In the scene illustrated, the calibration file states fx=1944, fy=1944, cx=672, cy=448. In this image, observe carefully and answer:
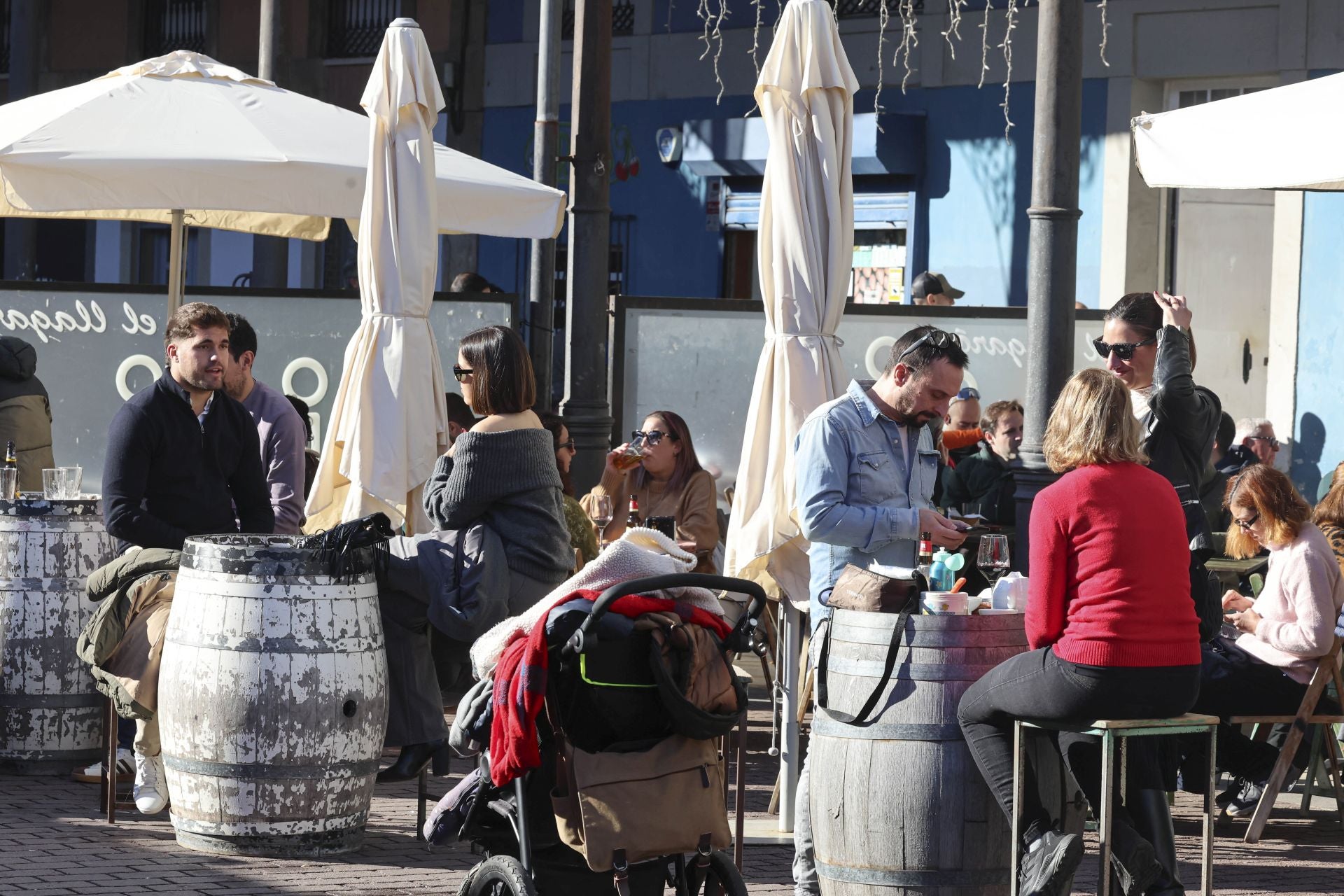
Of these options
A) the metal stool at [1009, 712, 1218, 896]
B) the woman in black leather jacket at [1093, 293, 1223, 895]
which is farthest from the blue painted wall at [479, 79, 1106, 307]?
the metal stool at [1009, 712, 1218, 896]

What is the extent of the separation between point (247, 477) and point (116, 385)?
490 centimetres

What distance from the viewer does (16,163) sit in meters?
8.62

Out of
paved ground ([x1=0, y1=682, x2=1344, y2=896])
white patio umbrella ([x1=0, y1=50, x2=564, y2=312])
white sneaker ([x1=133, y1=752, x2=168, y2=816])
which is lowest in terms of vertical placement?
paved ground ([x1=0, y1=682, x2=1344, y2=896])

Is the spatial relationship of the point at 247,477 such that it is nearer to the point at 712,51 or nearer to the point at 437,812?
the point at 437,812

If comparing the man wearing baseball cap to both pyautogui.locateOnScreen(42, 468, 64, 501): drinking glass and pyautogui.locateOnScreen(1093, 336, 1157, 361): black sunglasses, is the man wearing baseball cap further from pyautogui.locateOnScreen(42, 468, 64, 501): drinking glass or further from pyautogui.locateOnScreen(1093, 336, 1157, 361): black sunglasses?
pyautogui.locateOnScreen(42, 468, 64, 501): drinking glass

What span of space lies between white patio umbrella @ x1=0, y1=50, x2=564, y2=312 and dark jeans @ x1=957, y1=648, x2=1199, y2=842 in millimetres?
4398

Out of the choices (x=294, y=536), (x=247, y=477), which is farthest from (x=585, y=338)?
(x=294, y=536)

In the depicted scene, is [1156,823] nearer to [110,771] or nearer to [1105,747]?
[1105,747]

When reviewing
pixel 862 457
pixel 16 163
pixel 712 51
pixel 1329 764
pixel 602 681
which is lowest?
pixel 1329 764

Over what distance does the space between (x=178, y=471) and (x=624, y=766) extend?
2891mm

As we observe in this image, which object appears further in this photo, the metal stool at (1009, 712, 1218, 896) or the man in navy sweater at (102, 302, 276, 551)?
the man in navy sweater at (102, 302, 276, 551)

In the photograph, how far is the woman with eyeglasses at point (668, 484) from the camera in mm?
8844

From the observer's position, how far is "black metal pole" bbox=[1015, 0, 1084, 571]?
324 inches

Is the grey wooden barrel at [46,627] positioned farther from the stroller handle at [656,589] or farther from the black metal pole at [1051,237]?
the black metal pole at [1051,237]
